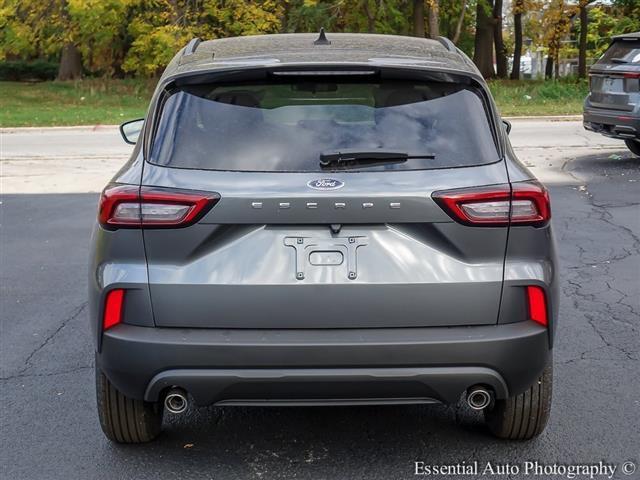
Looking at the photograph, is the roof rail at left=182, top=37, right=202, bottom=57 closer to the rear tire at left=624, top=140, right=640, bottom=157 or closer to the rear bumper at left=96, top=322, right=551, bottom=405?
the rear bumper at left=96, top=322, right=551, bottom=405

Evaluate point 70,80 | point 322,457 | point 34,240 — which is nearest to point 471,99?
point 322,457

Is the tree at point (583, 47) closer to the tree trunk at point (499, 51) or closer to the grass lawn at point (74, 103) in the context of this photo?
the tree trunk at point (499, 51)

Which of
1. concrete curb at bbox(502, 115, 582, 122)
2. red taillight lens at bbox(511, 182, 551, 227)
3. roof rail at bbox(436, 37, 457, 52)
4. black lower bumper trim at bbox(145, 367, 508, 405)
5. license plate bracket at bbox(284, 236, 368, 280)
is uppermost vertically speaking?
roof rail at bbox(436, 37, 457, 52)

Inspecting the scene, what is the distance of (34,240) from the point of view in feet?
29.0

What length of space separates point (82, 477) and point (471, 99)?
2.24m

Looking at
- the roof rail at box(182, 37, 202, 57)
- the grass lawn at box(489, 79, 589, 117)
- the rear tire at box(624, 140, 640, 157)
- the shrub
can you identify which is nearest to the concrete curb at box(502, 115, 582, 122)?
the grass lawn at box(489, 79, 589, 117)

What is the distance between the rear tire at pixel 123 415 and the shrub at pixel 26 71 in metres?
46.0

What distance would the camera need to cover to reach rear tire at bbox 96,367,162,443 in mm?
3824

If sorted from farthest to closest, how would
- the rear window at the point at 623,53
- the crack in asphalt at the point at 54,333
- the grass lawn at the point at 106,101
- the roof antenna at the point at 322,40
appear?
the grass lawn at the point at 106,101, the rear window at the point at 623,53, the crack in asphalt at the point at 54,333, the roof antenna at the point at 322,40

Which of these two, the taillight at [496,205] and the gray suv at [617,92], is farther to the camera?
the gray suv at [617,92]

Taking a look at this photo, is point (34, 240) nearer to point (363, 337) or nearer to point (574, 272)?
point (574, 272)

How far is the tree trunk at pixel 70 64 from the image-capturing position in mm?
40031

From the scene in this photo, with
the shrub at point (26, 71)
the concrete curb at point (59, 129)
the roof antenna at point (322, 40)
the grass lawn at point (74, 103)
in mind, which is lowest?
the shrub at point (26, 71)

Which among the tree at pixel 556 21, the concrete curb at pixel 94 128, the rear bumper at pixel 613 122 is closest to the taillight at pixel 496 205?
the rear bumper at pixel 613 122
